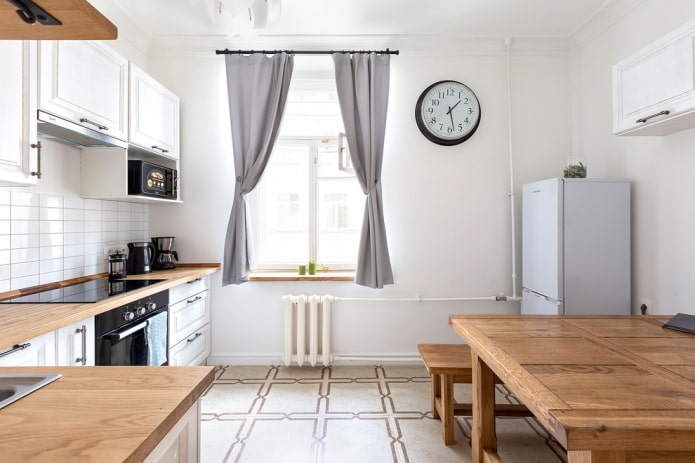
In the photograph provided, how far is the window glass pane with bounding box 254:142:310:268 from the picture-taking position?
10.8 feet

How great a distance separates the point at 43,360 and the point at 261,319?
177cm

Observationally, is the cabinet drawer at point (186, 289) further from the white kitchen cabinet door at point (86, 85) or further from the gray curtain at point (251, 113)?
the white kitchen cabinet door at point (86, 85)

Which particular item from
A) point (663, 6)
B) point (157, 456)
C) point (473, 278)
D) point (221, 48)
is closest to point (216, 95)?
point (221, 48)

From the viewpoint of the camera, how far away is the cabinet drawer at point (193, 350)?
2494mm

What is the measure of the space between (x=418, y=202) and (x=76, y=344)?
2476mm

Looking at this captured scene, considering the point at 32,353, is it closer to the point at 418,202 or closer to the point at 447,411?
the point at 447,411

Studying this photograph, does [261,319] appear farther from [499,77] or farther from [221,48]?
[499,77]

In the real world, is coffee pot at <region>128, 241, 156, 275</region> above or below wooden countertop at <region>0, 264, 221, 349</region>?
above

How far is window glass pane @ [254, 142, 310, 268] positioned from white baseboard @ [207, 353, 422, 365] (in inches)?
31.8

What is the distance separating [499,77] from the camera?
10.3ft

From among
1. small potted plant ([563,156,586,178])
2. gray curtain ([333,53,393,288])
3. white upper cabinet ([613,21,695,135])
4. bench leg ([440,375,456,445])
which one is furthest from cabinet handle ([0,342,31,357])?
small potted plant ([563,156,586,178])

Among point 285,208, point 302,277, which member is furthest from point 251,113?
point 302,277

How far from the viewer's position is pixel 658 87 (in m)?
1.83

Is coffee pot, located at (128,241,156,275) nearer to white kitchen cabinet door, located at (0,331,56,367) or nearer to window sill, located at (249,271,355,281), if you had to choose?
window sill, located at (249,271,355,281)
